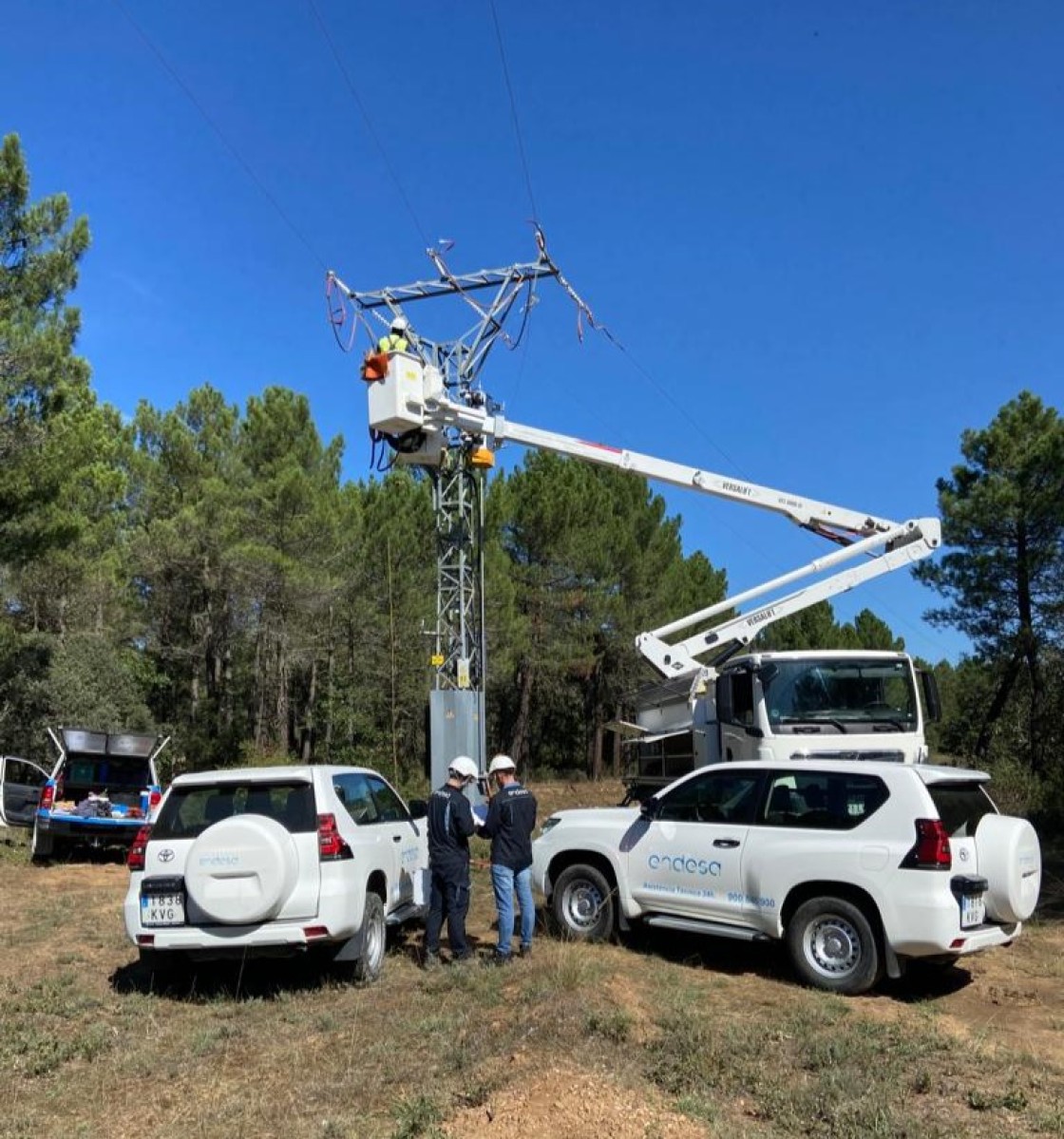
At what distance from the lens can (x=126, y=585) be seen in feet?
100

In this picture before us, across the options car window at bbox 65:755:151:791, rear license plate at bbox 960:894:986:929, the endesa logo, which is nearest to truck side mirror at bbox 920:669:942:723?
rear license plate at bbox 960:894:986:929

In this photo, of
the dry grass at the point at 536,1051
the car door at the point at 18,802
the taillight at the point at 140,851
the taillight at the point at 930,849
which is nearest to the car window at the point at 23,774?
the car door at the point at 18,802

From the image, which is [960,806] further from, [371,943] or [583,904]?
[371,943]

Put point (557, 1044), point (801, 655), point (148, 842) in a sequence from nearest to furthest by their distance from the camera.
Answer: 1. point (557, 1044)
2. point (148, 842)
3. point (801, 655)

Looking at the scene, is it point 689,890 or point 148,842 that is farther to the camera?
point 689,890

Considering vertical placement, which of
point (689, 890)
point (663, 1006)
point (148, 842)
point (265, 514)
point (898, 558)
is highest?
point (265, 514)

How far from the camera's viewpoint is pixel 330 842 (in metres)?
7.03

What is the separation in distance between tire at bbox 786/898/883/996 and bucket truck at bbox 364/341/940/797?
379 centimetres

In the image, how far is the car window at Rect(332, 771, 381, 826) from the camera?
777 centimetres

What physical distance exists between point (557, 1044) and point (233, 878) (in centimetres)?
266

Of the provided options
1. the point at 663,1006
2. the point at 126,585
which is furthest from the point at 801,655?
the point at 126,585

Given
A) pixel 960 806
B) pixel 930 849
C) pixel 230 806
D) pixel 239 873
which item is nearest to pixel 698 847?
pixel 930 849

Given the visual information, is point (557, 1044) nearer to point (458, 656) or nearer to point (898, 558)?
point (898, 558)

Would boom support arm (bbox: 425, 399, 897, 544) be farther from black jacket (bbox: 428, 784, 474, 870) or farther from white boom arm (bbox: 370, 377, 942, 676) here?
black jacket (bbox: 428, 784, 474, 870)
